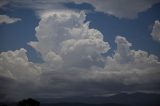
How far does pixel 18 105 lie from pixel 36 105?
2.41 m

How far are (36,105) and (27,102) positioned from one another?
4.76 feet

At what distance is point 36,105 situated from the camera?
42.7m

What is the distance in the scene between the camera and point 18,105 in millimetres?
42406

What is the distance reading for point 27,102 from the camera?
142ft

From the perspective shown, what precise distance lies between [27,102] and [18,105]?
1.39 meters
